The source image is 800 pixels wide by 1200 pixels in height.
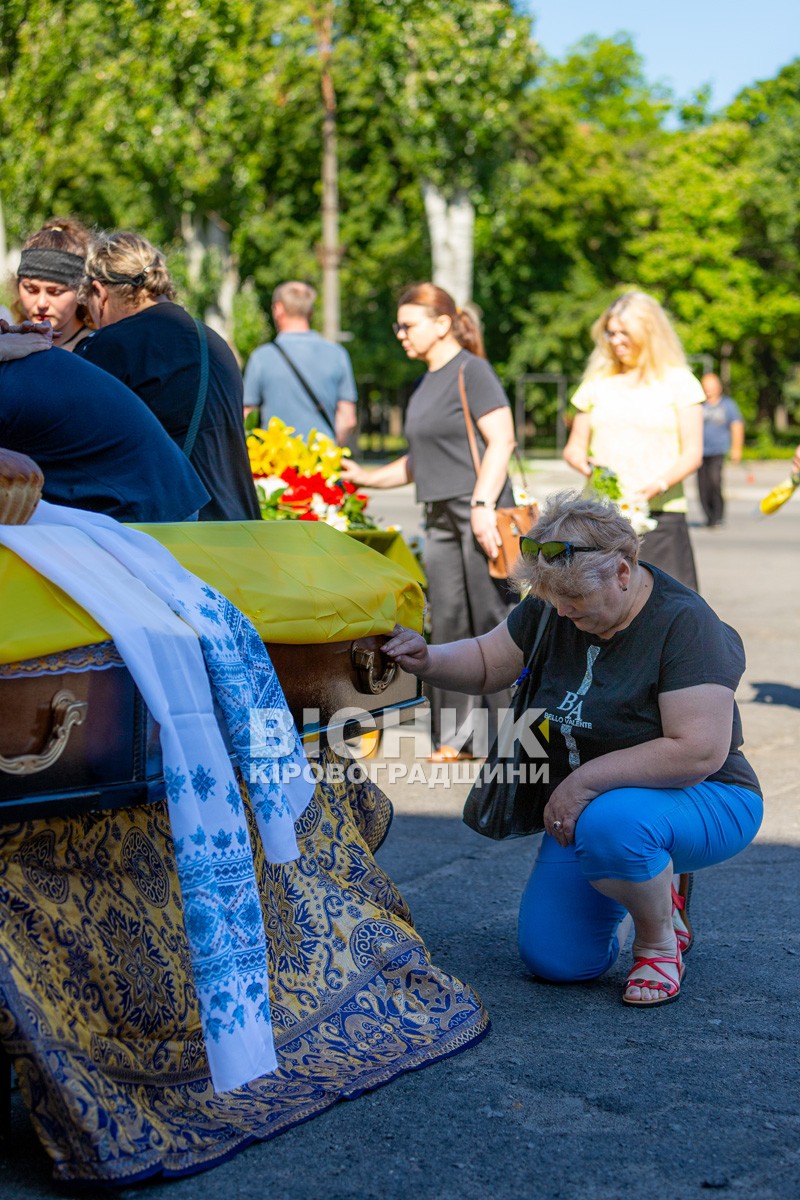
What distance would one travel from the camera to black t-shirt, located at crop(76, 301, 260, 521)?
12.8 feet

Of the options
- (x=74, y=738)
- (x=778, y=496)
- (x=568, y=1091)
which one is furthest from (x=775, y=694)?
(x=74, y=738)

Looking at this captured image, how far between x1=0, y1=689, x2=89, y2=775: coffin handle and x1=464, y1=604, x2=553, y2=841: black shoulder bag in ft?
5.26

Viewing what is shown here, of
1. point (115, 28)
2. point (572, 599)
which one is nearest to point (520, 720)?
point (572, 599)

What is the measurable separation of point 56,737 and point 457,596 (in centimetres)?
397

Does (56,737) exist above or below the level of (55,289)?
below

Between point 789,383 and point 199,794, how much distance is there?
5338 centimetres

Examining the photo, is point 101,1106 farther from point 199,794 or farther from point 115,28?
point 115,28

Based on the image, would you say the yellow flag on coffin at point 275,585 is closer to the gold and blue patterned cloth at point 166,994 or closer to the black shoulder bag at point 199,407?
the gold and blue patterned cloth at point 166,994

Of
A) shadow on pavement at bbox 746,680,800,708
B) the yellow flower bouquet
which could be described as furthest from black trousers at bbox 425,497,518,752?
shadow on pavement at bbox 746,680,800,708

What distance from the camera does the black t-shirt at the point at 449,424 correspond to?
617 cm

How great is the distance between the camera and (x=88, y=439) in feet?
10.5

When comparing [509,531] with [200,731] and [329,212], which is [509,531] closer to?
[200,731]

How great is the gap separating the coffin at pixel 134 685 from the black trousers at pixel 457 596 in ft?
8.30

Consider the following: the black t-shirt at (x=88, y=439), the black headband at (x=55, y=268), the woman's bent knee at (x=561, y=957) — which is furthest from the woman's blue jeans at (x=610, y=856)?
the black headband at (x=55, y=268)
